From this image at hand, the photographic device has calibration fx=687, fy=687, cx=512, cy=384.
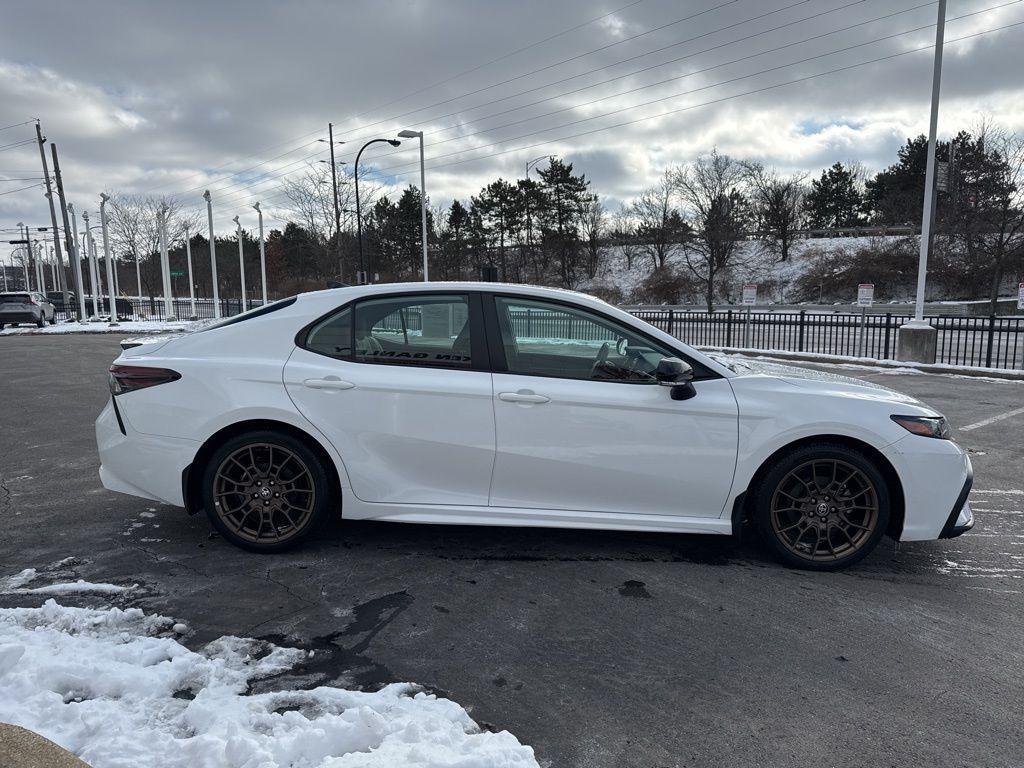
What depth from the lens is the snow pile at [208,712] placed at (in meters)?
2.23

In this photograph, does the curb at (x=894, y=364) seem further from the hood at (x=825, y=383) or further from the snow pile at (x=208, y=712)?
the snow pile at (x=208, y=712)

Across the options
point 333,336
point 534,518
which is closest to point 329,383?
point 333,336

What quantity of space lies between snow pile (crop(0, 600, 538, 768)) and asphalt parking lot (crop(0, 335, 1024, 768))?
0.15 m

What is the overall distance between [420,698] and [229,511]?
2.04 metres

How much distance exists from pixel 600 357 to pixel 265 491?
6.99 feet

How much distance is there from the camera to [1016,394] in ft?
35.7

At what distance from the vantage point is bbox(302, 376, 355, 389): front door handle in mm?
3973

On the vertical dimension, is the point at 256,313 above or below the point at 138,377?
above

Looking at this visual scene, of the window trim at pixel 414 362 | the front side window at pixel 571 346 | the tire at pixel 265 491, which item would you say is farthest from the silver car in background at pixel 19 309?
the front side window at pixel 571 346

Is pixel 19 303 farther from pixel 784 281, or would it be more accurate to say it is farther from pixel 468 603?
pixel 784 281

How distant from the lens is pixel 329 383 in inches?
157

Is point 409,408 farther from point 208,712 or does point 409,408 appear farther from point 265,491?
point 208,712

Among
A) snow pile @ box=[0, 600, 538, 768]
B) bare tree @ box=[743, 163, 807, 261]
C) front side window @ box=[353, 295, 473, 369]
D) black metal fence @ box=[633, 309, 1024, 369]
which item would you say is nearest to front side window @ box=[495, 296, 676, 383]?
front side window @ box=[353, 295, 473, 369]

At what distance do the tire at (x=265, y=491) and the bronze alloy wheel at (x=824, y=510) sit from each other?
8.73 ft
